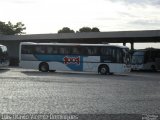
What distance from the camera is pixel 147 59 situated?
A: 161ft

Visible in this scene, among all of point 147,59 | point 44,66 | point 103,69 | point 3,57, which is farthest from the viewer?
point 147,59

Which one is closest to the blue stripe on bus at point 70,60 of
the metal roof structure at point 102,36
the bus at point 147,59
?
the bus at point 147,59

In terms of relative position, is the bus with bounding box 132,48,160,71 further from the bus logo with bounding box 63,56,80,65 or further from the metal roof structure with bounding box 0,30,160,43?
the bus logo with bounding box 63,56,80,65

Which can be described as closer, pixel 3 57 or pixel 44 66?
pixel 44 66

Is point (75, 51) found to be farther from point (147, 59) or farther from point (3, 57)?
point (147, 59)

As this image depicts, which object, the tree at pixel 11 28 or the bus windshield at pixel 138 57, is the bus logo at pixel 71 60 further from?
the tree at pixel 11 28

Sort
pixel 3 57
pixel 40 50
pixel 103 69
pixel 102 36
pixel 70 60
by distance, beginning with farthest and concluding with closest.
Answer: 1. pixel 102 36
2. pixel 3 57
3. pixel 40 50
4. pixel 70 60
5. pixel 103 69

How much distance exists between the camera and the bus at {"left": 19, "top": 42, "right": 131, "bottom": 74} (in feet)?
117

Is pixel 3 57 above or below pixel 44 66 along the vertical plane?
above

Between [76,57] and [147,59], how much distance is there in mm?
14413

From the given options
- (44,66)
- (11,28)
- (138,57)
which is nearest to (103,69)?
(44,66)

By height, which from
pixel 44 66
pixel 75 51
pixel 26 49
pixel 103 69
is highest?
pixel 26 49

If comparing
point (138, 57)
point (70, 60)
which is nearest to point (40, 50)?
point (70, 60)

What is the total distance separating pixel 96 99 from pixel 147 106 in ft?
7.71
